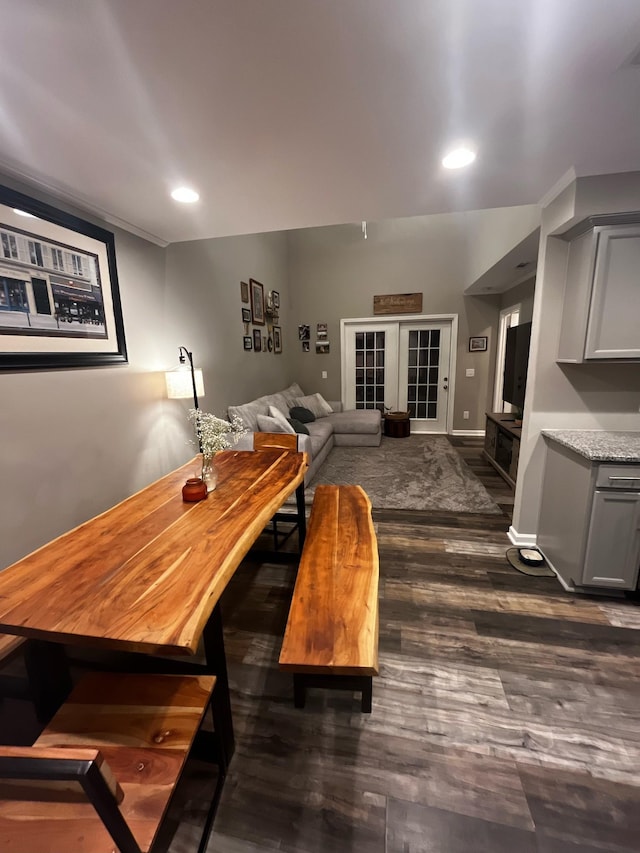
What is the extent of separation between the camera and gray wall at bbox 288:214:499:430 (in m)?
5.84

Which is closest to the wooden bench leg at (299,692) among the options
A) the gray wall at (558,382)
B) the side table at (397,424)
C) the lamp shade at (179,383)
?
the lamp shade at (179,383)

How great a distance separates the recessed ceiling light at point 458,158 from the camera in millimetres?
1654

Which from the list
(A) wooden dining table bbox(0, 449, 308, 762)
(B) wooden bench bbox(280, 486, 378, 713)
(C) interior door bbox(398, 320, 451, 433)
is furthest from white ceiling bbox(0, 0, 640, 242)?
(C) interior door bbox(398, 320, 451, 433)

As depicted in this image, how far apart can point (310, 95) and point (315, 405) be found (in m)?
4.52

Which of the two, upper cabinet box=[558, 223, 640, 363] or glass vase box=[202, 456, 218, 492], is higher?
upper cabinet box=[558, 223, 640, 363]

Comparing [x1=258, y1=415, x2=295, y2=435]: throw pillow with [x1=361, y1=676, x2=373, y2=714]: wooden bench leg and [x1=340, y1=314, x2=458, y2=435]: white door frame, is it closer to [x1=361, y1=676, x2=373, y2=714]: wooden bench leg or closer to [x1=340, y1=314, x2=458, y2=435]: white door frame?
[x1=361, y1=676, x2=373, y2=714]: wooden bench leg

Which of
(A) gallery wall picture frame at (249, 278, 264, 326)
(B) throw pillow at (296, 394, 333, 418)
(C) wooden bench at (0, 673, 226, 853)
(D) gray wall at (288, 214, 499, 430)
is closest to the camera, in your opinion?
(C) wooden bench at (0, 673, 226, 853)

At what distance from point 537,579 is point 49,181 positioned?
360 cm

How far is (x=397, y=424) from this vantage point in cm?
593

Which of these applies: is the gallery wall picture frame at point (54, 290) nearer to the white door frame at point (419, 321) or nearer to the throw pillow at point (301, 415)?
the throw pillow at point (301, 415)

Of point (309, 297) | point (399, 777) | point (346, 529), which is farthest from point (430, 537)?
point (309, 297)

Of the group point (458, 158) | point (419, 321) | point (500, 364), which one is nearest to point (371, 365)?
point (419, 321)

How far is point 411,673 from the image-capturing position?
5.27 ft

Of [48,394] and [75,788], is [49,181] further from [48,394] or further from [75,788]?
[75,788]
